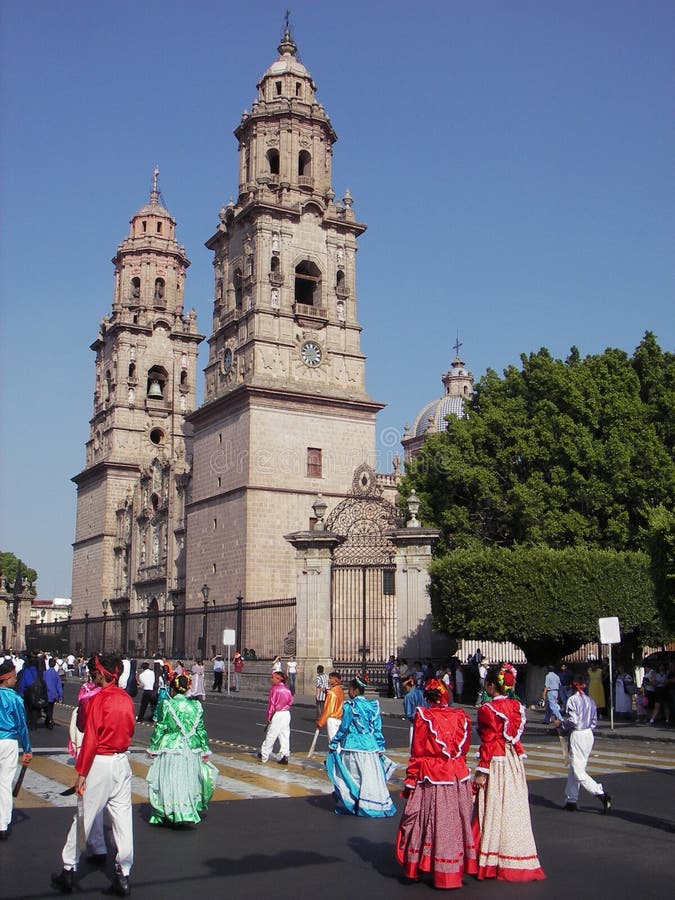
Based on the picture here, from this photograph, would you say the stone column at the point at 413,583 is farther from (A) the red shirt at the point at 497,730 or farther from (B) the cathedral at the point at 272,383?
(A) the red shirt at the point at 497,730

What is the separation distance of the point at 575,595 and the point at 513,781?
20331 mm

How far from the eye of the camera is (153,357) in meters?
70.7

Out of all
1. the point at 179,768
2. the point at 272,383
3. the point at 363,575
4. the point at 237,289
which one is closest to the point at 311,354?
the point at 272,383

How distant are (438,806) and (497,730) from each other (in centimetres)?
101

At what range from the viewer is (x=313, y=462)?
4706cm

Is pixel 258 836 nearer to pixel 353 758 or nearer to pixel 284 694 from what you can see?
pixel 353 758

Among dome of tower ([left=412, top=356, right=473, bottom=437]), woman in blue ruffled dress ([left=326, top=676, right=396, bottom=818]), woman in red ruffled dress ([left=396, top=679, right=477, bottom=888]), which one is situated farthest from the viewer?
dome of tower ([left=412, top=356, right=473, bottom=437])

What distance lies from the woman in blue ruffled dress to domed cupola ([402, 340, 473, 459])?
7180 centimetres

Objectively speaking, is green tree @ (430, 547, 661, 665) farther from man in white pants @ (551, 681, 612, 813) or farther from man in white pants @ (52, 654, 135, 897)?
man in white pants @ (52, 654, 135, 897)

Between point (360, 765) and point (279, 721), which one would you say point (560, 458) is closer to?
point (279, 721)

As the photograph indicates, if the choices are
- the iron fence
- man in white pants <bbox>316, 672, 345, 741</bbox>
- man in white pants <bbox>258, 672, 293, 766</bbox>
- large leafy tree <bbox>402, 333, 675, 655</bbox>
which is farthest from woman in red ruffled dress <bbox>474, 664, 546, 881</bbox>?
the iron fence

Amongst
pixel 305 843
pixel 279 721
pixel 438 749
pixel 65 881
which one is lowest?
pixel 305 843

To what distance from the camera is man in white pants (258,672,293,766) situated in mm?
14742

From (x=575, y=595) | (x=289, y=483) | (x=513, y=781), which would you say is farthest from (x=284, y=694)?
(x=289, y=483)
